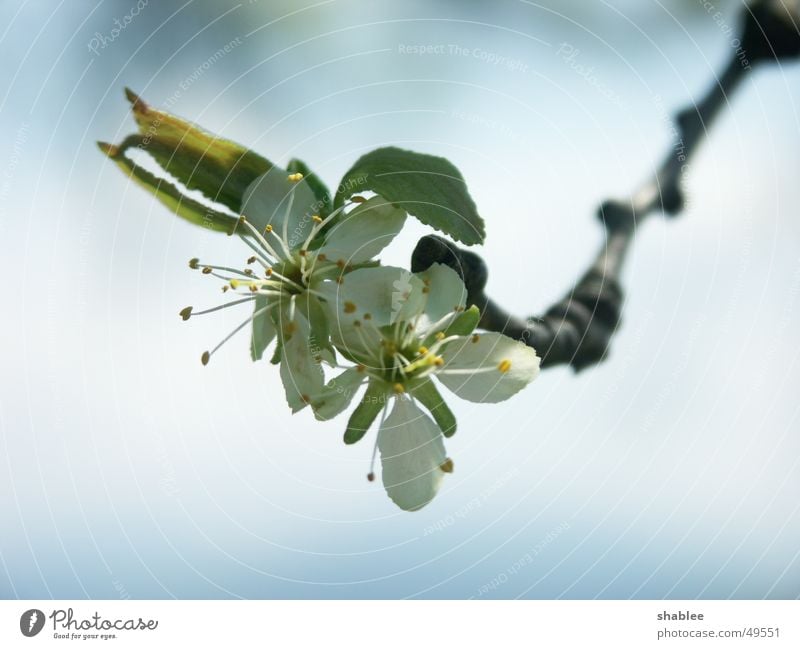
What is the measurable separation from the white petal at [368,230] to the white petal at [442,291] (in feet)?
0.28

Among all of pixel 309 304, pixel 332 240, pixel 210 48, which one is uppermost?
pixel 210 48

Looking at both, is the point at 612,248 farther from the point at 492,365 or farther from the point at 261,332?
the point at 261,332

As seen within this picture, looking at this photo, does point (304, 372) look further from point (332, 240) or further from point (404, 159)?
point (404, 159)

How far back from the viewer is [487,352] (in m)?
1.27

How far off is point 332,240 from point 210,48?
1.03 metres

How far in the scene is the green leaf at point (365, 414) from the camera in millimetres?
1292

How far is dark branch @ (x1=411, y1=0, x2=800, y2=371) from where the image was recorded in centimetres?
138

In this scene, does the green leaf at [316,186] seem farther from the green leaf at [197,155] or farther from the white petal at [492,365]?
the white petal at [492,365]

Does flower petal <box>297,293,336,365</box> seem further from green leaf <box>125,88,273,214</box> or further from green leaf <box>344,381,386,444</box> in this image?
green leaf <box>125,88,273,214</box>

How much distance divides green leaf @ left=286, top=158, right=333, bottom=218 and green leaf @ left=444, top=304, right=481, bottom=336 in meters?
0.28
